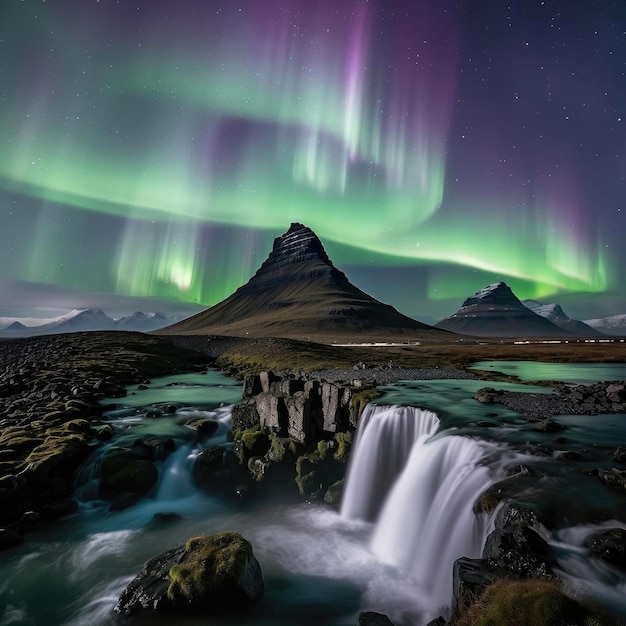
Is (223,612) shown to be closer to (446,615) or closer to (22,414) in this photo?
(446,615)

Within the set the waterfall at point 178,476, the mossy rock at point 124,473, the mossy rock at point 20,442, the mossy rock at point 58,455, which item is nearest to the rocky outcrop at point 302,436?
the waterfall at point 178,476

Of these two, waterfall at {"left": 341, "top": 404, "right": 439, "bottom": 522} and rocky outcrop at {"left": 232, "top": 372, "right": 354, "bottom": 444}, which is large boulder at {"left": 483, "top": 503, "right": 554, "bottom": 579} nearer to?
waterfall at {"left": 341, "top": 404, "right": 439, "bottom": 522}

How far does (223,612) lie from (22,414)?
1097 inches

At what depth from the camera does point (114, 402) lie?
40.1 metres

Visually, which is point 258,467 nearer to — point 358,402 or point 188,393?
point 358,402

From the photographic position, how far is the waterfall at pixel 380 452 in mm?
20333

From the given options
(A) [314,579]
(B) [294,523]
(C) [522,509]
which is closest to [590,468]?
(C) [522,509]

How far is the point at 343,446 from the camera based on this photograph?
78.2 ft

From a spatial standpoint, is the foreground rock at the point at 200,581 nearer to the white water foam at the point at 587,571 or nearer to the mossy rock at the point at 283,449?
the white water foam at the point at 587,571

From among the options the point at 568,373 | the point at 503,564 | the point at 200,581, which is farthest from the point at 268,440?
the point at 568,373

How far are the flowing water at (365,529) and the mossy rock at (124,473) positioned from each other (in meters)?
0.66

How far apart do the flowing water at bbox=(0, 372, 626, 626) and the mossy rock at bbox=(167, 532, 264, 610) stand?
1.88 ft

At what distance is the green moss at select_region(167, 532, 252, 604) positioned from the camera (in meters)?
11.7

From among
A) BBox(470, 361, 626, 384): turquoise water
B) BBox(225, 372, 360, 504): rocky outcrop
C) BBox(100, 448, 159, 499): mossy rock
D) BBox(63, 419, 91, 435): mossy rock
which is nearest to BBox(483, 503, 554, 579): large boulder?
BBox(225, 372, 360, 504): rocky outcrop
